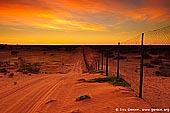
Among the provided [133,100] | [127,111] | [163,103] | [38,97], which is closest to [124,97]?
[133,100]

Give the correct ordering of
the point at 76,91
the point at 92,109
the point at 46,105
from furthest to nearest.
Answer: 1. the point at 76,91
2. the point at 46,105
3. the point at 92,109

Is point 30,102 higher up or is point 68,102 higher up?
point 68,102

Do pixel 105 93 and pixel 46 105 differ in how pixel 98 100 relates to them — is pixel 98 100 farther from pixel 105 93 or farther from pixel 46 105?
pixel 46 105

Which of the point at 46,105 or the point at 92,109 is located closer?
the point at 92,109

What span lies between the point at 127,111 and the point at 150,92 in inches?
250

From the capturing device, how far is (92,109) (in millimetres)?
8070

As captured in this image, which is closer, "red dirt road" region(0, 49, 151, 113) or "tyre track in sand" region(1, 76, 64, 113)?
"red dirt road" region(0, 49, 151, 113)

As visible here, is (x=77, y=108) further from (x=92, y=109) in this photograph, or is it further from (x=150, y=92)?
(x=150, y=92)

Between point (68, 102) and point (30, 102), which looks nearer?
point (68, 102)

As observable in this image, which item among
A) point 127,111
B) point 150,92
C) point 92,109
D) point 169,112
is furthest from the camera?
point 150,92

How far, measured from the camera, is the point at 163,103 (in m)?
10.6

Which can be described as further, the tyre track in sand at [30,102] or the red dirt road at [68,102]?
the tyre track in sand at [30,102]

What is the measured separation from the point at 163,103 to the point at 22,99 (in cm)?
679

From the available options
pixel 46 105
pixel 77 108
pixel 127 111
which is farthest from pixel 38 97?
pixel 127 111
